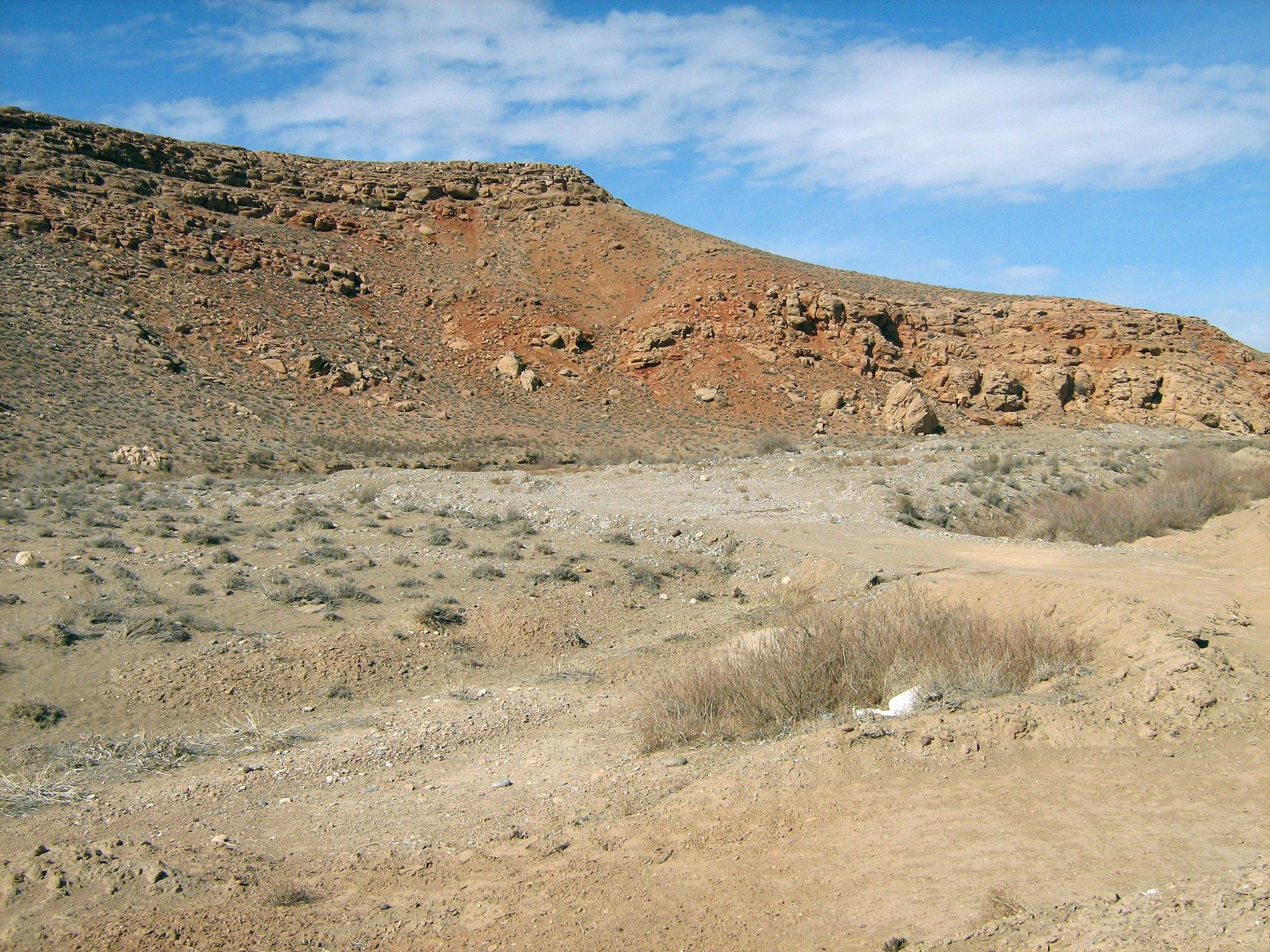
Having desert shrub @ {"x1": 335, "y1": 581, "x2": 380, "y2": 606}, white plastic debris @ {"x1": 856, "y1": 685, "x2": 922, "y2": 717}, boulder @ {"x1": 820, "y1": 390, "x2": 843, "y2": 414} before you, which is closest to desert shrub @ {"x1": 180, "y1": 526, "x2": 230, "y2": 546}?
desert shrub @ {"x1": 335, "y1": 581, "x2": 380, "y2": 606}

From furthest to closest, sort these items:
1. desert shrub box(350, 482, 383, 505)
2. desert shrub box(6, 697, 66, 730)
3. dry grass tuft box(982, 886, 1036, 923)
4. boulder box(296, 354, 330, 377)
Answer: boulder box(296, 354, 330, 377) → desert shrub box(350, 482, 383, 505) → desert shrub box(6, 697, 66, 730) → dry grass tuft box(982, 886, 1036, 923)

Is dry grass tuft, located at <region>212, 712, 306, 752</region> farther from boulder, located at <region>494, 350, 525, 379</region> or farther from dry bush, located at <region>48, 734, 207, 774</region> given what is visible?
boulder, located at <region>494, 350, 525, 379</region>

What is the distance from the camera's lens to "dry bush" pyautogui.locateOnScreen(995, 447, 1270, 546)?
1587cm

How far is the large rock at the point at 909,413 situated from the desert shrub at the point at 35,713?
106 ft

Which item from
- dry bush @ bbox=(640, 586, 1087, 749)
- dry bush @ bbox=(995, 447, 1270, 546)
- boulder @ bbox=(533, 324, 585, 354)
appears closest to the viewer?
dry bush @ bbox=(640, 586, 1087, 749)

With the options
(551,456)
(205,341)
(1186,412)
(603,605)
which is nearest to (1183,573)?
(603,605)

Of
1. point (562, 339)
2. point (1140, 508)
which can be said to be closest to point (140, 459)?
point (562, 339)

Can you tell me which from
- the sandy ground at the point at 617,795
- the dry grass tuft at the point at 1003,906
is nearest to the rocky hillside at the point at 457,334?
the sandy ground at the point at 617,795

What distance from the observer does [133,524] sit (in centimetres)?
1569

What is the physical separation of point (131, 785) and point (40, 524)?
991 cm

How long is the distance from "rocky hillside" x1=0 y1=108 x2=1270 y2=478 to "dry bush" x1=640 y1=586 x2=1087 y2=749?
23.5 metres

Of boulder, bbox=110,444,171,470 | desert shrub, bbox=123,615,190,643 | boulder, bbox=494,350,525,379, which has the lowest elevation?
desert shrub, bbox=123,615,190,643

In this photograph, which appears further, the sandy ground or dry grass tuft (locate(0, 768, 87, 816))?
dry grass tuft (locate(0, 768, 87, 816))

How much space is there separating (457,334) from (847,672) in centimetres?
3832
